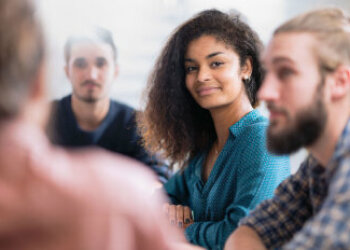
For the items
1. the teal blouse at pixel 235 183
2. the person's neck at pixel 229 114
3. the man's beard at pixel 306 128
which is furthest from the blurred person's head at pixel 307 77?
the person's neck at pixel 229 114

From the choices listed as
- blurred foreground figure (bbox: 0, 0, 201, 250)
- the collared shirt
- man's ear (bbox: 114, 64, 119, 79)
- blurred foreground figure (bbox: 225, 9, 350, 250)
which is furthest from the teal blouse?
man's ear (bbox: 114, 64, 119, 79)

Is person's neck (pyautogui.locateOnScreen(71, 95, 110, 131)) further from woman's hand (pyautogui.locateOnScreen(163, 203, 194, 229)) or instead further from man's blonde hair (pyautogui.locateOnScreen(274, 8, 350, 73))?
man's blonde hair (pyautogui.locateOnScreen(274, 8, 350, 73))

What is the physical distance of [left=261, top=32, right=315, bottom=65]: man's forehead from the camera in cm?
85

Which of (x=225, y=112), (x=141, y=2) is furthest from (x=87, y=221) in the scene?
(x=141, y=2)

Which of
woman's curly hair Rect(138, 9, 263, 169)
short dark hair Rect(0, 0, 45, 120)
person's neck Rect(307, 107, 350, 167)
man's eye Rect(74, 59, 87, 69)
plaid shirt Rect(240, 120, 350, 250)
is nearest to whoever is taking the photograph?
short dark hair Rect(0, 0, 45, 120)

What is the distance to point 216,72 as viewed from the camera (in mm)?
1469

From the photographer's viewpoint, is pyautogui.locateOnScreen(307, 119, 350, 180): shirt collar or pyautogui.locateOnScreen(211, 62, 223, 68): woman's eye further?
pyautogui.locateOnScreen(211, 62, 223, 68): woman's eye

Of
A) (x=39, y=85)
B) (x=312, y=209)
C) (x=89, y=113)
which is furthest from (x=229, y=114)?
(x=39, y=85)

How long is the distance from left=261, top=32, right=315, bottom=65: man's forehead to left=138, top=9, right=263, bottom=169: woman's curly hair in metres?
0.62

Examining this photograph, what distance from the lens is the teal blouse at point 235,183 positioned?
1220 mm

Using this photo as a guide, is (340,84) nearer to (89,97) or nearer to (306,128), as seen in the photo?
(306,128)

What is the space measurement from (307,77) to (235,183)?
0.55 m

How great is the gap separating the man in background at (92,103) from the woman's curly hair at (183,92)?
0.24 meters

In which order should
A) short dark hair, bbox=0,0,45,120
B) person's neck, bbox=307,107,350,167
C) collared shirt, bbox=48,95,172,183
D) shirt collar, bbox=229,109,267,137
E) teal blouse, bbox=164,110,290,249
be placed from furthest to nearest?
collared shirt, bbox=48,95,172,183
shirt collar, bbox=229,109,267,137
teal blouse, bbox=164,110,290,249
person's neck, bbox=307,107,350,167
short dark hair, bbox=0,0,45,120
